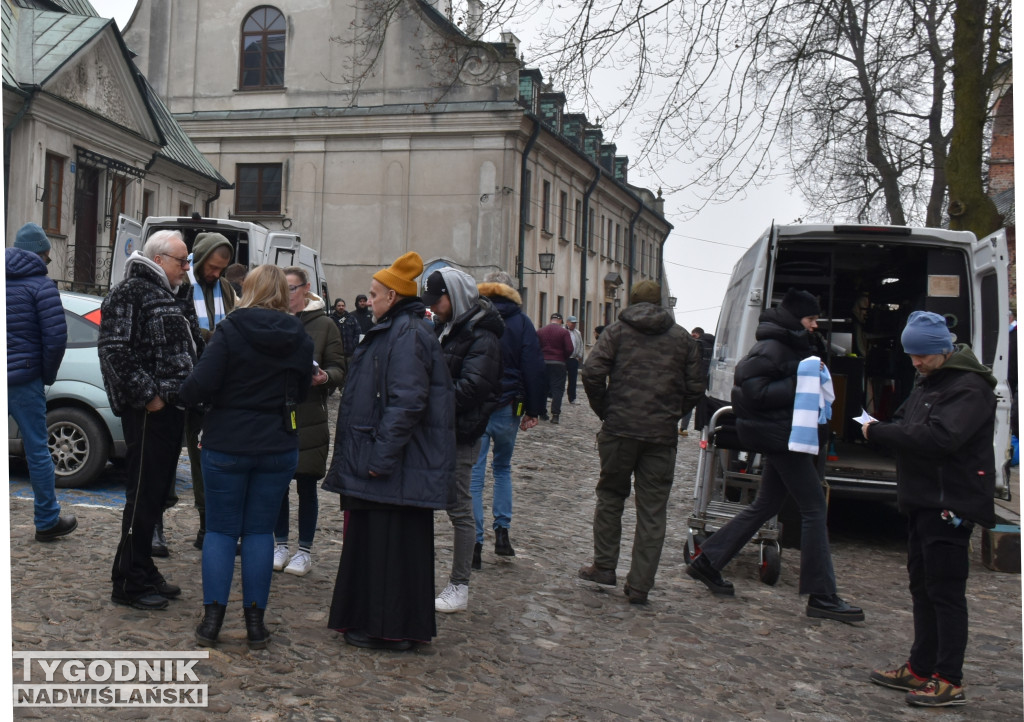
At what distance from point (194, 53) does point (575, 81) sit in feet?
91.0

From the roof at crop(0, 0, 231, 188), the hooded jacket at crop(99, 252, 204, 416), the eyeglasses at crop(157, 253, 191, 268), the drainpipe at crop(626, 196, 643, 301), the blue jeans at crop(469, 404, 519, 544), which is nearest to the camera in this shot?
the hooded jacket at crop(99, 252, 204, 416)

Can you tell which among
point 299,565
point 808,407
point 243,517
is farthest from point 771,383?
point 243,517

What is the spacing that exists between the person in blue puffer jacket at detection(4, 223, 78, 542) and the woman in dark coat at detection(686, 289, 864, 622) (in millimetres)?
4273

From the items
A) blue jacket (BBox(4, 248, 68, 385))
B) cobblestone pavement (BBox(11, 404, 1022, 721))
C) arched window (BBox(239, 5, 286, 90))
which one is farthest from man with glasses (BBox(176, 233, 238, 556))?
arched window (BBox(239, 5, 286, 90))

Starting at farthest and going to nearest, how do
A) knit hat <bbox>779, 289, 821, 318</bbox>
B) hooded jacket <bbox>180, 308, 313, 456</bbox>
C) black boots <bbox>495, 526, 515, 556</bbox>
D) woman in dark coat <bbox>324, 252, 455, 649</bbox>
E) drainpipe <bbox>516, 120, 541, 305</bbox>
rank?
1. drainpipe <bbox>516, 120, 541, 305</bbox>
2. black boots <bbox>495, 526, 515, 556</bbox>
3. knit hat <bbox>779, 289, 821, 318</bbox>
4. woman in dark coat <bbox>324, 252, 455, 649</bbox>
5. hooded jacket <bbox>180, 308, 313, 456</bbox>

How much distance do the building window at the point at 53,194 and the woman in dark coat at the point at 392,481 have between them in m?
18.2

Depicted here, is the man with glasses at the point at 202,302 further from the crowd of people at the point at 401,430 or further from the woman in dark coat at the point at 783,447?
the woman in dark coat at the point at 783,447

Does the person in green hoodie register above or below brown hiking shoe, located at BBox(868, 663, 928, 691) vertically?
above

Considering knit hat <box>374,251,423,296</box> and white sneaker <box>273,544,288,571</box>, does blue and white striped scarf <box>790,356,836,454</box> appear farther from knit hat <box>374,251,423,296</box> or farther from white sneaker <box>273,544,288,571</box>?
white sneaker <box>273,544,288,571</box>

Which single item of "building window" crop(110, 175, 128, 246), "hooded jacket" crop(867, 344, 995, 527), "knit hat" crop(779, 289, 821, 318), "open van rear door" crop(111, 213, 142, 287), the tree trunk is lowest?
"hooded jacket" crop(867, 344, 995, 527)

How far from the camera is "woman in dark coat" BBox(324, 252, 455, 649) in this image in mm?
4969

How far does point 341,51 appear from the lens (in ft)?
104

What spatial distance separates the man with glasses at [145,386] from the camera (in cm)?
529

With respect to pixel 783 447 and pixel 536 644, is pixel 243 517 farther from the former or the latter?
pixel 783 447
